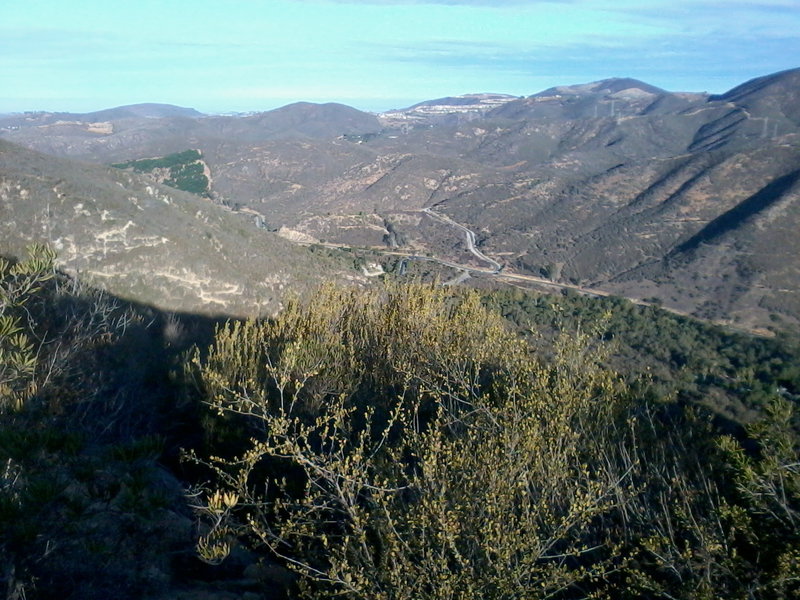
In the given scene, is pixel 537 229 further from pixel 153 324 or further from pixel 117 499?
pixel 117 499

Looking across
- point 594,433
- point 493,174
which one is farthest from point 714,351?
point 493,174

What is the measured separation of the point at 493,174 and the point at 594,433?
156ft

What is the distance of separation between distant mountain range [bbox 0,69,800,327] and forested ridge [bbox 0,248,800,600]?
1495 centimetres

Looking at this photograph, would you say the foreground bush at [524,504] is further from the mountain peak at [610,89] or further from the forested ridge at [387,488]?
the mountain peak at [610,89]

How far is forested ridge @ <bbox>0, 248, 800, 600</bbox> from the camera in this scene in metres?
3.79

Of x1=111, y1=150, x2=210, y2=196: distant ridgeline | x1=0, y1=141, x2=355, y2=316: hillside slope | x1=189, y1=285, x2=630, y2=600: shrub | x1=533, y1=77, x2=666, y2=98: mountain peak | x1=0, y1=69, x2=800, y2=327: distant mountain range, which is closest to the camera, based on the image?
x1=189, y1=285, x2=630, y2=600: shrub

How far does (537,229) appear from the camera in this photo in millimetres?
36906

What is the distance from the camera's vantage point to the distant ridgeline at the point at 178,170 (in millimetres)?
48028

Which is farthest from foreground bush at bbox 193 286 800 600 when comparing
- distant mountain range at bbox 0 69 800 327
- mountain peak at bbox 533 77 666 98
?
mountain peak at bbox 533 77 666 98

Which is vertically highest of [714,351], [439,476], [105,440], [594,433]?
[439,476]

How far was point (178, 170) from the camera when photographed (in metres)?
51.1

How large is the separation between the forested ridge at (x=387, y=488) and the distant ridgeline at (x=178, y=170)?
4122 centimetres

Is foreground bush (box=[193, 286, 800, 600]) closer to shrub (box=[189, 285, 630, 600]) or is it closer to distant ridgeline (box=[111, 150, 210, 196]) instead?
shrub (box=[189, 285, 630, 600])

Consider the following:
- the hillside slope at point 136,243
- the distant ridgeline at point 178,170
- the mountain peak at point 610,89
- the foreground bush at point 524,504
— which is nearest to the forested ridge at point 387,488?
the foreground bush at point 524,504
